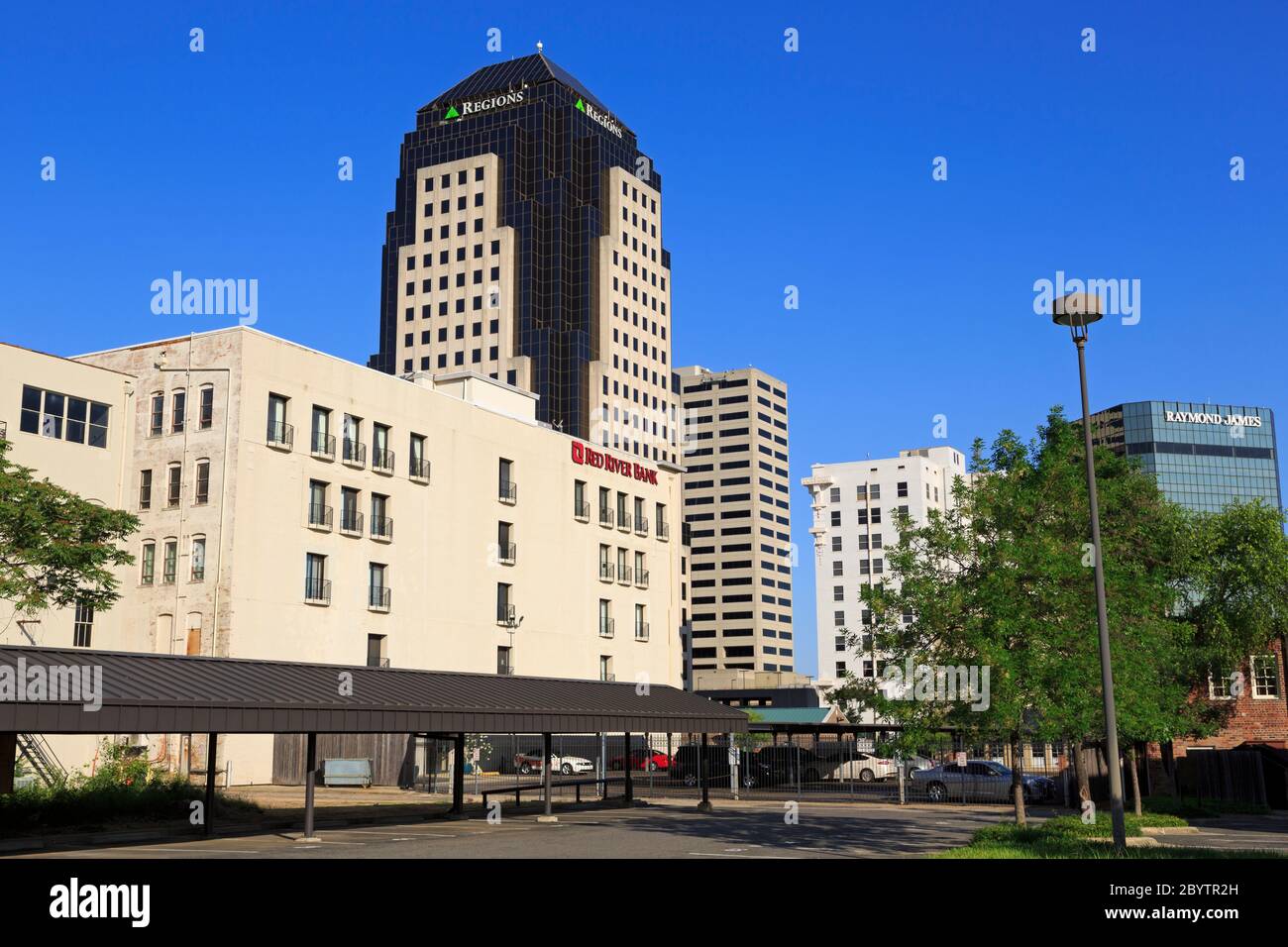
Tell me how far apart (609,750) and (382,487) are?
65.4 ft

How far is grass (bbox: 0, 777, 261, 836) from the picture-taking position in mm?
32062

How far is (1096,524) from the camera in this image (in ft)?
76.8

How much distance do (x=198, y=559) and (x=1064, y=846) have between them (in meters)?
40.7

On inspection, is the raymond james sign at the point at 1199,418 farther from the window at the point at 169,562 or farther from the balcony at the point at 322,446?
the window at the point at 169,562

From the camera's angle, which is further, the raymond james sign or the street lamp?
the raymond james sign

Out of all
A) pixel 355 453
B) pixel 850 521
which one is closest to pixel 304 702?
pixel 355 453

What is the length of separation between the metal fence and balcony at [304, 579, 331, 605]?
26.1 ft

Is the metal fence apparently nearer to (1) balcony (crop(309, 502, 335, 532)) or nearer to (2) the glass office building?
(1) balcony (crop(309, 502, 335, 532))

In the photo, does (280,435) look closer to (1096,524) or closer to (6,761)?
(6,761)

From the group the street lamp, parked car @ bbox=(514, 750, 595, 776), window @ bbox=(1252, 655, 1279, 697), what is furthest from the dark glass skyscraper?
the street lamp

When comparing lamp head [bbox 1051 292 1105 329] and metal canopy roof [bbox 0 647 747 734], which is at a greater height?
lamp head [bbox 1051 292 1105 329]

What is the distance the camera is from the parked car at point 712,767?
2165 inches
